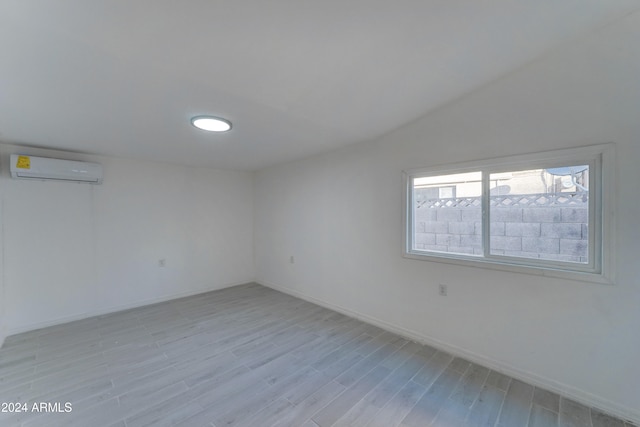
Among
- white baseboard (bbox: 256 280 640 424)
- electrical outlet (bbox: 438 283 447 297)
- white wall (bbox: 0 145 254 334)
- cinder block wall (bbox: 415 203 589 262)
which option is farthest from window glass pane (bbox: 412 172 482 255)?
white wall (bbox: 0 145 254 334)

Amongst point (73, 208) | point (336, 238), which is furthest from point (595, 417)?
point (73, 208)

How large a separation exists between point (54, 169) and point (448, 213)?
450cm

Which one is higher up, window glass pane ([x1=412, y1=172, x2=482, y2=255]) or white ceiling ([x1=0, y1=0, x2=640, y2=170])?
white ceiling ([x1=0, y1=0, x2=640, y2=170])

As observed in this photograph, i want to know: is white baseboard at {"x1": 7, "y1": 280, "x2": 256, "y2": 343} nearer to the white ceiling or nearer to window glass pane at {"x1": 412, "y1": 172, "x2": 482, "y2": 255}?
the white ceiling

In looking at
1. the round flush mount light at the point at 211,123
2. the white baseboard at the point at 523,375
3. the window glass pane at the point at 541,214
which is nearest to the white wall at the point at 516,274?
the white baseboard at the point at 523,375

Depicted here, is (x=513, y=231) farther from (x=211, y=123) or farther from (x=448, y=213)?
(x=211, y=123)

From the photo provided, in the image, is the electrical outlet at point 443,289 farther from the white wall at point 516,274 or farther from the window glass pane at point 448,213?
the window glass pane at point 448,213

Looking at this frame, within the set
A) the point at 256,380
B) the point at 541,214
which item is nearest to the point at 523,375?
the point at 541,214

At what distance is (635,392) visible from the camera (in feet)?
5.50

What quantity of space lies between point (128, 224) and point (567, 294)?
499 cm

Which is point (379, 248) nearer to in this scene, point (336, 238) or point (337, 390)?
point (336, 238)

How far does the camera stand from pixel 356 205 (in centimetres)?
328

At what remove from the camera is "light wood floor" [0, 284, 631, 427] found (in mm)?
1697

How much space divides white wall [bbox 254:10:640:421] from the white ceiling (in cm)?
24
